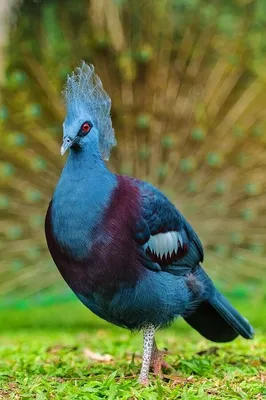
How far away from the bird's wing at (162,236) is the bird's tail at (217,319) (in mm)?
239

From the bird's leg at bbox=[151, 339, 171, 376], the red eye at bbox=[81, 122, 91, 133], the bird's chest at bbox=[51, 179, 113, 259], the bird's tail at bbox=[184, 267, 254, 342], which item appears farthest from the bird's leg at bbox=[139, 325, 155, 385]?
the red eye at bbox=[81, 122, 91, 133]

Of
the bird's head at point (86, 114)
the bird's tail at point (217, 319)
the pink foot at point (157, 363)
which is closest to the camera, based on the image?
the bird's head at point (86, 114)

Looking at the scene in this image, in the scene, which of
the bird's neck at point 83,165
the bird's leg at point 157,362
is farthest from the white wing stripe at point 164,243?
the bird's leg at point 157,362

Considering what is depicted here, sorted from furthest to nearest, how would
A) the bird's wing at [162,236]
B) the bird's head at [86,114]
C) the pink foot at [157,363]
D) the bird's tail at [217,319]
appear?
the bird's tail at [217,319]
the pink foot at [157,363]
the bird's wing at [162,236]
the bird's head at [86,114]

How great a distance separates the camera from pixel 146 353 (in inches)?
163

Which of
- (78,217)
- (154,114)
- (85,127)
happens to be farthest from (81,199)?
(154,114)

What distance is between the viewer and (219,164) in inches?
376

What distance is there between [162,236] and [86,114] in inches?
29.3

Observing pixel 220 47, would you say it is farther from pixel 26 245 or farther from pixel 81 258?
pixel 81 258

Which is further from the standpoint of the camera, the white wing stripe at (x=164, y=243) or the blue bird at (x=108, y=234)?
the white wing stripe at (x=164, y=243)

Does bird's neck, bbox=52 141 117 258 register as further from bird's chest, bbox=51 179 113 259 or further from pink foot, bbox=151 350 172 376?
pink foot, bbox=151 350 172 376

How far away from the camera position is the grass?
3836 millimetres

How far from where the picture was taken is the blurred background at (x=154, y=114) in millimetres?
9109

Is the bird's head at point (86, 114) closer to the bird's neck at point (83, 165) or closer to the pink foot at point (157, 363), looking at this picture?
the bird's neck at point (83, 165)
